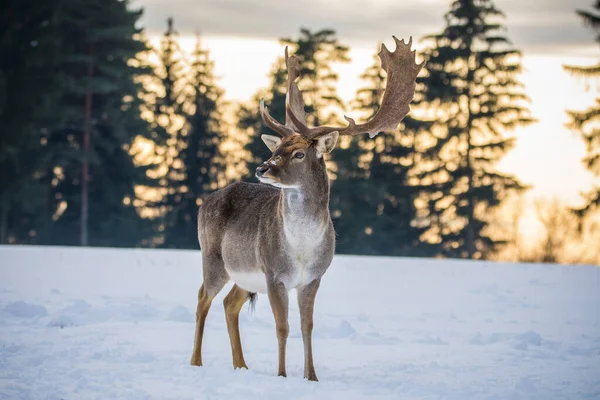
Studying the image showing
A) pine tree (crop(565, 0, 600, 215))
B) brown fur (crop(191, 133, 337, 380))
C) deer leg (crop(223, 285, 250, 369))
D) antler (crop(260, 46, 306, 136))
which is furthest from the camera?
pine tree (crop(565, 0, 600, 215))

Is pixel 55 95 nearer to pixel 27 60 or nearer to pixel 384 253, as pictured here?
pixel 27 60

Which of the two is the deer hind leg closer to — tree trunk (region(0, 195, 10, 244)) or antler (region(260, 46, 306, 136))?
antler (region(260, 46, 306, 136))

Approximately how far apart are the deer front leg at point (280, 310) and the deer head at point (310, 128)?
918 millimetres

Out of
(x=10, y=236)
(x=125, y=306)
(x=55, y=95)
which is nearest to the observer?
(x=125, y=306)

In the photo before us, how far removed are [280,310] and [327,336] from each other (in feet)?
10.5

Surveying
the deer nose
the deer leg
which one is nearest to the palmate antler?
the deer nose

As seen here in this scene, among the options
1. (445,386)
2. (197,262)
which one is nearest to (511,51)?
(197,262)

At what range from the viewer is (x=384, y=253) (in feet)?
135

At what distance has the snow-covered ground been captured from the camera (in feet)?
25.4

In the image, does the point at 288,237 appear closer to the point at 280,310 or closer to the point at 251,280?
the point at 280,310

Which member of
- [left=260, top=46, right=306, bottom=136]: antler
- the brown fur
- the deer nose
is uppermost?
[left=260, top=46, right=306, bottom=136]: antler

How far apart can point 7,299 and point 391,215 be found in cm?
2910

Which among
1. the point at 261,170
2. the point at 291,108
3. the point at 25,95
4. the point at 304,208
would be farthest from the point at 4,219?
the point at 261,170

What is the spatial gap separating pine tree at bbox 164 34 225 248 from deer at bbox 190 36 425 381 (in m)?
33.8
